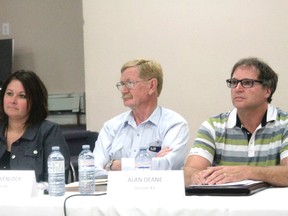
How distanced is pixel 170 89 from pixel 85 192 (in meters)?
2.35

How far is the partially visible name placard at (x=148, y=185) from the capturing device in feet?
5.49

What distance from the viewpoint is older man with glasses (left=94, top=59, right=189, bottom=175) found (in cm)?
276

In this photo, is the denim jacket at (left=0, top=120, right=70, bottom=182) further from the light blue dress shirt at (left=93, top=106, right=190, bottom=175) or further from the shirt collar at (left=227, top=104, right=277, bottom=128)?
the shirt collar at (left=227, top=104, right=277, bottom=128)

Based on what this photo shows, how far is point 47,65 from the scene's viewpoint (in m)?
5.31

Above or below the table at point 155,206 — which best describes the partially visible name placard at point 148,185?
above

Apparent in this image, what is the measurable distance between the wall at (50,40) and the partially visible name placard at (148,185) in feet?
11.7

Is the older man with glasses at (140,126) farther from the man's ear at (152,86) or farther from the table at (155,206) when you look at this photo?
the table at (155,206)

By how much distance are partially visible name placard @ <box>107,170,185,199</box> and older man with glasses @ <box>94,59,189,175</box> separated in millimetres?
985

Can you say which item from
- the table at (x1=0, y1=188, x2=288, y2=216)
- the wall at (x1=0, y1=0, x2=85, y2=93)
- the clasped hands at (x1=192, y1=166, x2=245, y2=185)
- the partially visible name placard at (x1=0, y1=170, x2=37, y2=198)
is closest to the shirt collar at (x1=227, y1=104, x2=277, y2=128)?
the clasped hands at (x1=192, y1=166, x2=245, y2=185)

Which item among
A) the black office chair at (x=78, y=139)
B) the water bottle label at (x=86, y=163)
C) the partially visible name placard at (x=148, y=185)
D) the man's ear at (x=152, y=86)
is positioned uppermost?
the man's ear at (x=152, y=86)

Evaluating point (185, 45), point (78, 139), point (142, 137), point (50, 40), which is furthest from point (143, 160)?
point (50, 40)

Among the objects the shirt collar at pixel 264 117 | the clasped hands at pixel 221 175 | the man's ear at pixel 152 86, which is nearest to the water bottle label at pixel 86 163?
the clasped hands at pixel 221 175

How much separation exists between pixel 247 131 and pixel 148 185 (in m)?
0.89

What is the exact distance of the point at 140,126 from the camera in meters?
2.84
